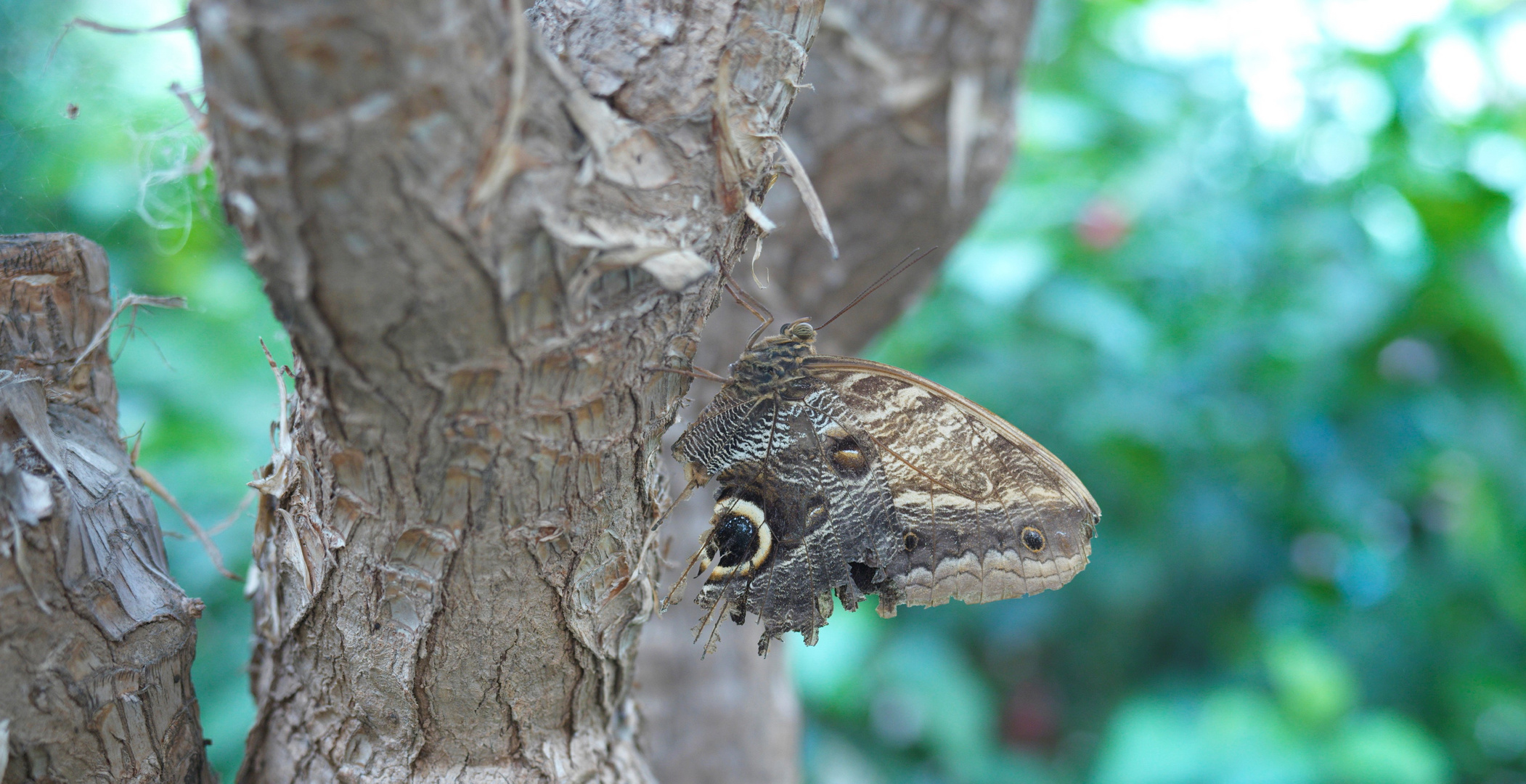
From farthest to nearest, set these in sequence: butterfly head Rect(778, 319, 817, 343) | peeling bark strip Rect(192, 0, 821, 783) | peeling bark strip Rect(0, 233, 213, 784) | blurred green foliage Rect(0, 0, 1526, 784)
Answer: blurred green foliage Rect(0, 0, 1526, 784)
butterfly head Rect(778, 319, 817, 343)
peeling bark strip Rect(0, 233, 213, 784)
peeling bark strip Rect(192, 0, 821, 783)

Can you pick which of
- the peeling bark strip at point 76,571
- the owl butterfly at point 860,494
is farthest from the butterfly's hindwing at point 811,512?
the peeling bark strip at point 76,571

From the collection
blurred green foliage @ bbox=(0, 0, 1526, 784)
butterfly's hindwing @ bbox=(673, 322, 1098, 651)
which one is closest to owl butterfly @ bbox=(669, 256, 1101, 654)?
butterfly's hindwing @ bbox=(673, 322, 1098, 651)

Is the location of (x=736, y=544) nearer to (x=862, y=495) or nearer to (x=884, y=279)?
(x=862, y=495)

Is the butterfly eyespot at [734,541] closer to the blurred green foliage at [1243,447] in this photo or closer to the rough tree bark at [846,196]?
the rough tree bark at [846,196]

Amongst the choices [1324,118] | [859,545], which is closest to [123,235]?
[859,545]

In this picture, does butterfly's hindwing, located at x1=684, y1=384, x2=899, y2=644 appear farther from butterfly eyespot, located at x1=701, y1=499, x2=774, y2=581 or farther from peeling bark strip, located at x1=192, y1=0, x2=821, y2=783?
peeling bark strip, located at x1=192, y1=0, x2=821, y2=783

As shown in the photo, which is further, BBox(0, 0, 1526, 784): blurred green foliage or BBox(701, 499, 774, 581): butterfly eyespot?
BBox(0, 0, 1526, 784): blurred green foliage
